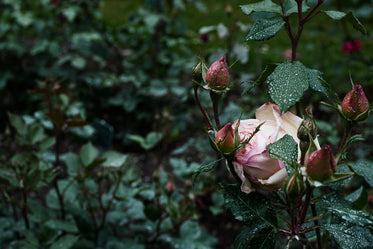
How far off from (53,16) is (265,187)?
7.63 ft

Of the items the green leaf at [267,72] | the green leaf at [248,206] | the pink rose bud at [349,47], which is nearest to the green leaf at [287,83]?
the green leaf at [267,72]

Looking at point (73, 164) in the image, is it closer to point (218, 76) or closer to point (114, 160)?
point (114, 160)

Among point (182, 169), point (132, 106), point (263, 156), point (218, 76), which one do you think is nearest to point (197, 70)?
point (218, 76)

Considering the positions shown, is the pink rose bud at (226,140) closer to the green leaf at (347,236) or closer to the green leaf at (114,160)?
the green leaf at (347,236)

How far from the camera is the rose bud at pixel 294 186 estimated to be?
417mm

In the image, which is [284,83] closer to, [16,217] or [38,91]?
[38,91]

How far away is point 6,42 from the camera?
94.7 inches

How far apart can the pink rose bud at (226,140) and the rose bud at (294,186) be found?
0.08 meters

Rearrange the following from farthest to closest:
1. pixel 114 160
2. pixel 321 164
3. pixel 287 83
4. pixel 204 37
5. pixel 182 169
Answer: pixel 204 37 → pixel 182 169 → pixel 114 160 → pixel 287 83 → pixel 321 164

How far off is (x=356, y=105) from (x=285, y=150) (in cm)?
11

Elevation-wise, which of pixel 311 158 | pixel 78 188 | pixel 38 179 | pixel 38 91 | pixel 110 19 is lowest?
pixel 110 19

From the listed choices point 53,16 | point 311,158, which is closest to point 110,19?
point 53,16

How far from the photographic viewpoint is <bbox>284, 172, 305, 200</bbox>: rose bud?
417 millimetres

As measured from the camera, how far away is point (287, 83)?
0.50m
